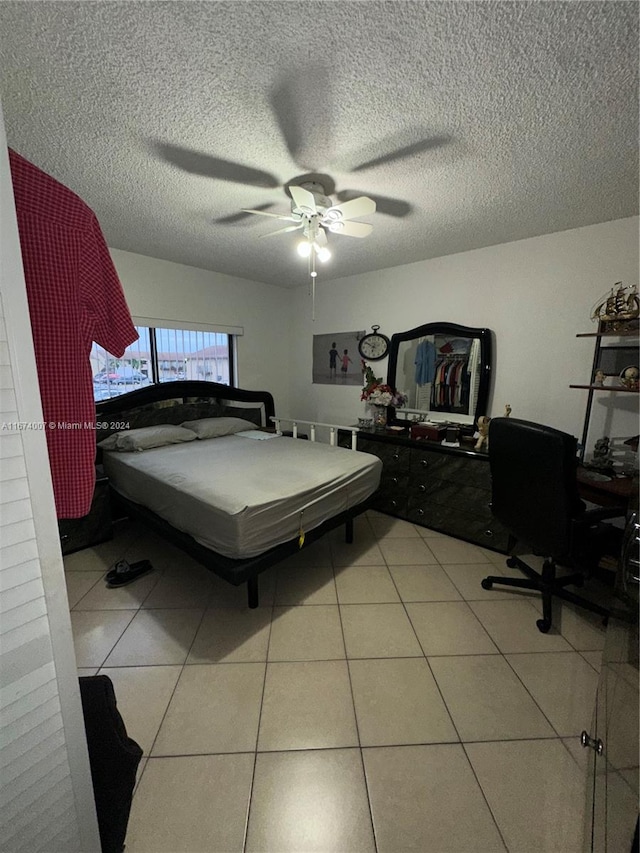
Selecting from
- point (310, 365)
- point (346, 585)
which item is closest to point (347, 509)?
point (346, 585)

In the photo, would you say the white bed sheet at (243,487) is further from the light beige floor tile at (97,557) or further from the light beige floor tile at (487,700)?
the light beige floor tile at (487,700)

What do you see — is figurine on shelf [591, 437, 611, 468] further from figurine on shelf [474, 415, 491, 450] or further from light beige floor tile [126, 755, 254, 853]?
light beige floor tile [126, 755, 254, 853]

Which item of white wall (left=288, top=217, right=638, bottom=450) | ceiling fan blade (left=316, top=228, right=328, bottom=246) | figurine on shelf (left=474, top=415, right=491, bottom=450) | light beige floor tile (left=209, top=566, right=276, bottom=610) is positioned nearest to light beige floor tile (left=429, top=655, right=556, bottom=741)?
light beige floor tile (left=209, top=566, right=276, bottom=610)

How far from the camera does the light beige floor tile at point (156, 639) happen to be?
160 centimetres

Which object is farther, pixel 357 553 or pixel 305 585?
pixel 357 553

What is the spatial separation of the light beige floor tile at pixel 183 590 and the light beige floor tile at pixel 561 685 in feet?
5.66

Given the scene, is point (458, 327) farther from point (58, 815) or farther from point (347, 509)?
→ point (58, 815)

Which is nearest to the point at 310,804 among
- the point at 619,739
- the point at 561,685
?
the point at 619,739

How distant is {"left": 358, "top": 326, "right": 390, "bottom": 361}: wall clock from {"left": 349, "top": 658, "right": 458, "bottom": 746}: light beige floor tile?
108 inches

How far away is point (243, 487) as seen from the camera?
6.22 ft

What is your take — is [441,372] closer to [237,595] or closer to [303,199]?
[303,199]

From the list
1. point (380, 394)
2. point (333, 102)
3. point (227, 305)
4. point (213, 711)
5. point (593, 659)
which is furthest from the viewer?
point (227, 305)

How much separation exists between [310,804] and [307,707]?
31 centimetres

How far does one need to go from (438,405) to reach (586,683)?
2.17 m
